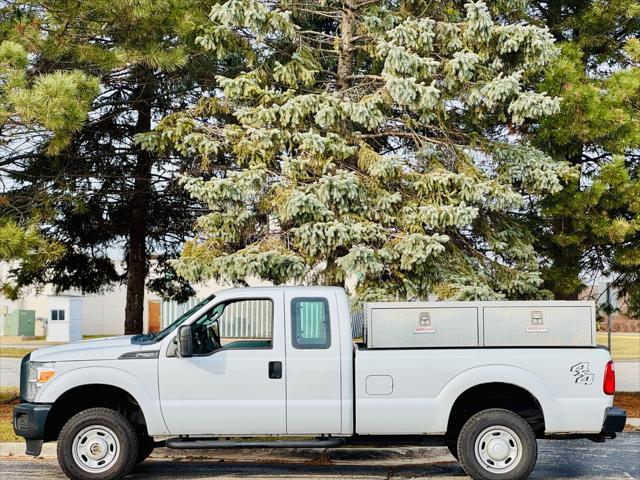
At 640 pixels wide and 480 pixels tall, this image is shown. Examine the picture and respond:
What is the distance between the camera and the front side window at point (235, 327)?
8594 mm

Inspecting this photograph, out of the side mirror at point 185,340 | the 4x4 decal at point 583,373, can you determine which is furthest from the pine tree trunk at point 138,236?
the 4x4 decal at point 583,373

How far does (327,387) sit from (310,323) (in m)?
0.66

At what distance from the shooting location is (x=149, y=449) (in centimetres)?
952

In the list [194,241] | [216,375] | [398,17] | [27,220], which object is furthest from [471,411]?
[27,220]

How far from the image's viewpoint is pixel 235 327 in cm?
909

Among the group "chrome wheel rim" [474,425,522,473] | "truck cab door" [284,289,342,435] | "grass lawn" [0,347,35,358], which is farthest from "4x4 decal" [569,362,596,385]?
"grass lawn" [0,347,35,358]

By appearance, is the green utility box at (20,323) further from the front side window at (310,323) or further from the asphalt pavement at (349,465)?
the front side window at (310,323)

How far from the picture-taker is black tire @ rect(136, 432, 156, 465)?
902cm

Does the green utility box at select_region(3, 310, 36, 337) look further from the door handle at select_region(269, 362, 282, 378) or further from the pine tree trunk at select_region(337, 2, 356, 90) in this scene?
the door handle at select_region(269, 362, 282, 378)

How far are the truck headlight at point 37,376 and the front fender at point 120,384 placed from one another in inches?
2.2

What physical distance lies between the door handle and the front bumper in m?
2.19

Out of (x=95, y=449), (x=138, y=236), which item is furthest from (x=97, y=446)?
(x=138, y=236)

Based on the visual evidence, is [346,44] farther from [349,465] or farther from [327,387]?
[327,387]

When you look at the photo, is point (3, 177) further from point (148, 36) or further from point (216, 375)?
point (216, 375)
